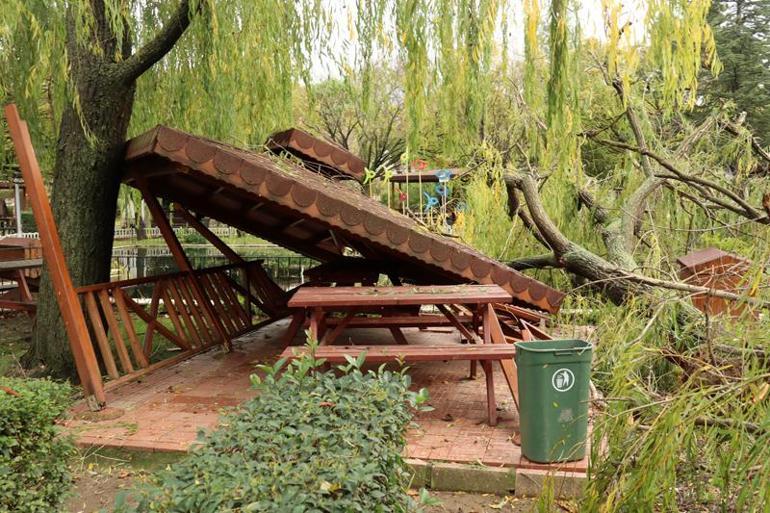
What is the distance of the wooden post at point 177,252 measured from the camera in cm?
716

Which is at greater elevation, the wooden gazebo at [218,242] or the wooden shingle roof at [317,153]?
the wooden shingle roof at [317,153]

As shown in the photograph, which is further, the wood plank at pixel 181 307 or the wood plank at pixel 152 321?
the wood plank at pixel 181 307

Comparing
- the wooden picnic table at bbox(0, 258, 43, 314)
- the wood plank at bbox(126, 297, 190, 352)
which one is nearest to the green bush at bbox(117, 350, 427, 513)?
the wood plank at bbox(126, 297, 190, 352)

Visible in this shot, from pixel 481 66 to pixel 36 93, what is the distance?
471cm

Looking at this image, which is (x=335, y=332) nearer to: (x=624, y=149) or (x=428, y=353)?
(x=428, y=353)

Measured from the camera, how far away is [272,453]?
2.16 m

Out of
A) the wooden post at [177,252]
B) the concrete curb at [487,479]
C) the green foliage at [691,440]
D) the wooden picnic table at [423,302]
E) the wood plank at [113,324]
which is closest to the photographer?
the green foliage at [691,440]

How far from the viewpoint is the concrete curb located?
4.18 m

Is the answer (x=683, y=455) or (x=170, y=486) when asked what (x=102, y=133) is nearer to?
(x=170, y=486)

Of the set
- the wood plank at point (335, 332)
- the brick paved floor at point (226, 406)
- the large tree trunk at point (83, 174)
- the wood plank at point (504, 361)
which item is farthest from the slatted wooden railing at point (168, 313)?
the wood plank at point (504, 361)

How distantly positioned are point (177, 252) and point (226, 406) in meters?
2.55

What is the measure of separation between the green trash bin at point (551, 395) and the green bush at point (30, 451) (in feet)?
9.19

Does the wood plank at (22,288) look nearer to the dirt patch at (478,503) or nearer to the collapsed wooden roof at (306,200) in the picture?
the collapsed wooden roof at (306,200)

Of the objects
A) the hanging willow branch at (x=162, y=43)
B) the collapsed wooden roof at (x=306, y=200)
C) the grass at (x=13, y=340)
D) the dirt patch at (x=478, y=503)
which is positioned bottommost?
the dirt patch at (x=478, y=503)
